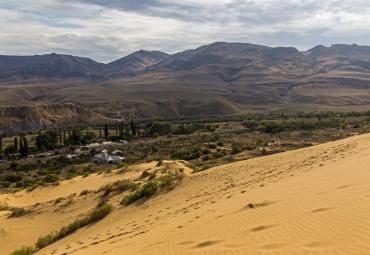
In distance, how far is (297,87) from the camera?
6619 inches

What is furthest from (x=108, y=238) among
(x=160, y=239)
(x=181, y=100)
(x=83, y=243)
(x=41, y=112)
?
(x=181, y=100)

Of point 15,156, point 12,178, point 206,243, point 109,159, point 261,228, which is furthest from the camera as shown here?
point 15,156

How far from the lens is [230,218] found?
6973 mm

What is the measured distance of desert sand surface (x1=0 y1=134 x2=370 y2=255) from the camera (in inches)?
187

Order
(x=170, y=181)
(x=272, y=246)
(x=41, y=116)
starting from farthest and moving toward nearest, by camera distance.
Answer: (x=41, y=116)
(x=170, y=181)
(x=272, y=246)

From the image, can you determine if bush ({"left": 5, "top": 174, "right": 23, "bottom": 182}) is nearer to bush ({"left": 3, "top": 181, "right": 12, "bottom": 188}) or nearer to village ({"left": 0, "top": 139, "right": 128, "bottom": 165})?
bush ({"left": 3, "top": 181, "right": 12, "bottom": 188})

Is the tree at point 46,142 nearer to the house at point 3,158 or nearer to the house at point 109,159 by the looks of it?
the house at point 3,158

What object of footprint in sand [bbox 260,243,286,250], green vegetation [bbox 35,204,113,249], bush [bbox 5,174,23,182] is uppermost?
footprint in sand [bbox 260,243,286,250]

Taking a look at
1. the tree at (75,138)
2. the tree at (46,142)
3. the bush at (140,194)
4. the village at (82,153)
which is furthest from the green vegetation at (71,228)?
the tree at (75,138)

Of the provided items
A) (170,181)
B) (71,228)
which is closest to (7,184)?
(71,228)

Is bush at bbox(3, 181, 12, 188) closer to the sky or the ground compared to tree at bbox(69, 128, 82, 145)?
closer to the sky

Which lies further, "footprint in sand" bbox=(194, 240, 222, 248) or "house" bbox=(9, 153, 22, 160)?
"house" bbox=(9, 153, 22, 160)

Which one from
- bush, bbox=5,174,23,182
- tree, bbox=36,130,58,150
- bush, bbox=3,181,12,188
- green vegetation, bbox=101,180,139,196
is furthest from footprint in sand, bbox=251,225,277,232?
tree, bbox=36,130,58,150

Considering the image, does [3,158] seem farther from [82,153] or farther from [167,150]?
[167,150]
